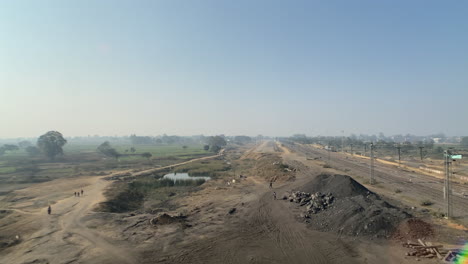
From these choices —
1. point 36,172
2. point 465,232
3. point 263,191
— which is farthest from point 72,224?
point 36,172

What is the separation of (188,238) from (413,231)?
1965cm

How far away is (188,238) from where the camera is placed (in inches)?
942

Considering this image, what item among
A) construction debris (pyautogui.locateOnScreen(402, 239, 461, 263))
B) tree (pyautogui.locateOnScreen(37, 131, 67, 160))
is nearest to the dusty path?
construction debris (pyautogui.locateOnScreen(402, 239, 461, 263))

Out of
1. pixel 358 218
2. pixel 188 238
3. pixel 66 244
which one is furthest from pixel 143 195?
pixel 358 218

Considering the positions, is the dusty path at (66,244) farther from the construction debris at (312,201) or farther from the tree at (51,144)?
the tree at (51,144)

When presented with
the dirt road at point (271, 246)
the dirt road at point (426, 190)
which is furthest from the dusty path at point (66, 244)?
the dirt road at point (426, 190)

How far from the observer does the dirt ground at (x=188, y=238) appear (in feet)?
65.6

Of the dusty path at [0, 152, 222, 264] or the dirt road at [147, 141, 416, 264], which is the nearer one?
the dirt road at [147, 141, 416, 264]

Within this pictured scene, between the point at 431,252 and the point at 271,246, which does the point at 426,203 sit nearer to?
the point at 431,252

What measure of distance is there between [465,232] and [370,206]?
24.7ft

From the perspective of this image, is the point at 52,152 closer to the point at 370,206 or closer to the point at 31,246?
the point at 31,246

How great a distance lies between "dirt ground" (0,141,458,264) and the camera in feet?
65.6

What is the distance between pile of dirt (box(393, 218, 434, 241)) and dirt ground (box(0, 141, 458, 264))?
1.37 metres

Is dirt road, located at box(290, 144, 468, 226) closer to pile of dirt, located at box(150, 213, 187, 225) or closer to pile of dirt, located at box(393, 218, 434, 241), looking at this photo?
pile of dirt, located at box(393, 218, 434, 241)
